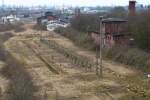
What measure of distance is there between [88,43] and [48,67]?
29.2 ft

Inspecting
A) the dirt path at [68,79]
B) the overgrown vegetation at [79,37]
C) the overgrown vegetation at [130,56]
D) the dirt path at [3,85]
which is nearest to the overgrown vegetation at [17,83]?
the dirt path at [3,85]

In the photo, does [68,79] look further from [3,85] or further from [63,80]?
[3,85]

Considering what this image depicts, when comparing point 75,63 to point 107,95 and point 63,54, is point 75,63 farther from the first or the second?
point 107,95

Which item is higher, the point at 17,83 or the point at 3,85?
the point at 17,83

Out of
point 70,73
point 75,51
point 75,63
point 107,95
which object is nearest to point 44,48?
point 75,51

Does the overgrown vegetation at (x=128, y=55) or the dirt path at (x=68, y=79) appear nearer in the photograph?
the dirt path at (x=68, y=79)

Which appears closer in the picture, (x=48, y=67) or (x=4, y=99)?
(x=4, y=99)

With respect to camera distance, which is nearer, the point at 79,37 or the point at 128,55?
the point at 128,55

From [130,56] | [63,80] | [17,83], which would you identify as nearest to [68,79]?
[63,80]

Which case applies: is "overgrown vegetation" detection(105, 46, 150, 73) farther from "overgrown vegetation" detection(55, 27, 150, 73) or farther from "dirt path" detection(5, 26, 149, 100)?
"dirt path" detection(5, 26, 149, 100)

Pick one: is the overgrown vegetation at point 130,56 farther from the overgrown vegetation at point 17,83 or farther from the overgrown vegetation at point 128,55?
the overgrown vegetation at point 17,83

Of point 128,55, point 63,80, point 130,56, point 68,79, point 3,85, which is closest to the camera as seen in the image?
point 3,85

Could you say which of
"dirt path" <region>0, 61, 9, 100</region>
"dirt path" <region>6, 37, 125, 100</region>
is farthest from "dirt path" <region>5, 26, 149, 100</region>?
"dirt path" <region>0, 61, 9, 100</region>

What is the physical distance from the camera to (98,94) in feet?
47.9
